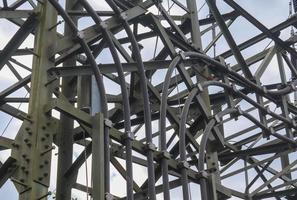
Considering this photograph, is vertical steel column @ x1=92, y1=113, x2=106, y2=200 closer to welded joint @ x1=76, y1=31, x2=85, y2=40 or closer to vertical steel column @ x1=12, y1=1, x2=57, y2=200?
vertical steel column @ x1=12, y1=1, x2=57, y2=200

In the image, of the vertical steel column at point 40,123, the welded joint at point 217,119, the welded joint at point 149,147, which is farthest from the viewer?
the welded joint at point 217,119

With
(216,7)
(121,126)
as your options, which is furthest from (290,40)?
(121,126)

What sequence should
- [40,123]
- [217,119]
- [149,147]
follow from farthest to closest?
[217,119] < [149,147] < [40,123]

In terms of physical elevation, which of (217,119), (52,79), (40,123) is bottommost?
(40,123)

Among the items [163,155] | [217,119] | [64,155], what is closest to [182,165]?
[163,155]

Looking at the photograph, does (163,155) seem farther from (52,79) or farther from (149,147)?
(52,79)

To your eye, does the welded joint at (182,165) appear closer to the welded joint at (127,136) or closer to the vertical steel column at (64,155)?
the welded joint at (127,136)

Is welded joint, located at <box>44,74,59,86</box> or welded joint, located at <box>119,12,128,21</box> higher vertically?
welded joint, located at <box>119,12,128,21</box>

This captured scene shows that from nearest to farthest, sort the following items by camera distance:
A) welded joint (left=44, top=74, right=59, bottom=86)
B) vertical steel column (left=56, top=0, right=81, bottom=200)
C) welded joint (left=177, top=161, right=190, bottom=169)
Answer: welded joint (left=44, top=74, right=59, bottom=86)
vertical steel column (left=56, top=0, right=81, bottom=200)
welded joint (left=177, top=161, right=190, bottom=169)

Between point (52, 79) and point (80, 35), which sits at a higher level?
point (80, 35)

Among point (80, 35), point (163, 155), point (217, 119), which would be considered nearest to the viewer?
point (80, 35)

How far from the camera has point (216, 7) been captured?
1066cm

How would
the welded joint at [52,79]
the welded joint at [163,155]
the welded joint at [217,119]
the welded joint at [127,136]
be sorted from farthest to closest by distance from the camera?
the welded joint at [217,119], the welded joint at [163,155], the welded joint at [127,136], the welded joint at [52,79]

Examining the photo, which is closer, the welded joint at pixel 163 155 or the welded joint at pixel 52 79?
the welded joint at pixel 52 79
